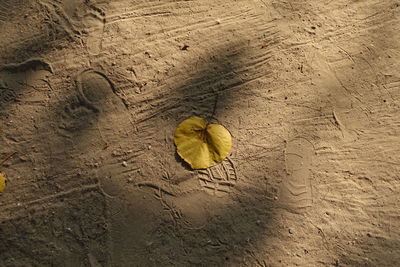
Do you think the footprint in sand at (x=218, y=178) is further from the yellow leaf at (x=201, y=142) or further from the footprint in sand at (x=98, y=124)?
the footprint in sand at (x=98, y=124)

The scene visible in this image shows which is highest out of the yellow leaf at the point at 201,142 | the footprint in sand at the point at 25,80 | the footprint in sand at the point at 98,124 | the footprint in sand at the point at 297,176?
the footprint in sand at the point at 25,80

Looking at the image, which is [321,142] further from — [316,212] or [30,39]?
[30,39]

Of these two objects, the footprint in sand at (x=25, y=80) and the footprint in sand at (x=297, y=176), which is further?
the footprint in sand at (x=25, y=80)

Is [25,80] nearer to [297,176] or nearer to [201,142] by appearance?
[201,142]

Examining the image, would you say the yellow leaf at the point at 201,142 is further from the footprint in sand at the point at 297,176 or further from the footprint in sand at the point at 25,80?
the footprint in sand at the point at 25,80

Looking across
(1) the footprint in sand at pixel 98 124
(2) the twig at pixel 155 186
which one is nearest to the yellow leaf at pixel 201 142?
(2) the twig at pixel 155 186

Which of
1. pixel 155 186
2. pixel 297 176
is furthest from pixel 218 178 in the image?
pixel 297 176

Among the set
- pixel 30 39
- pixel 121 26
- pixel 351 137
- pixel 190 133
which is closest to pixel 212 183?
pixel 190 133

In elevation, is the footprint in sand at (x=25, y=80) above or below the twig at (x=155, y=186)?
above
